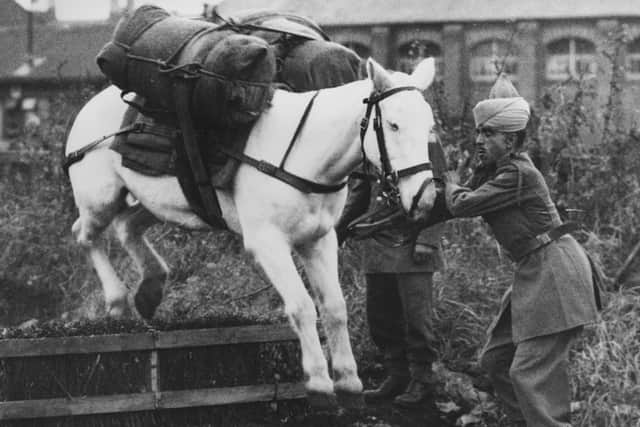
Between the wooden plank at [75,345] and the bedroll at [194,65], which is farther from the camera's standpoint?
the wooden plank at [75,345]

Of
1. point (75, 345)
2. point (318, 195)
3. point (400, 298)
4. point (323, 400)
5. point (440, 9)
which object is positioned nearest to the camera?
point (323, 400)

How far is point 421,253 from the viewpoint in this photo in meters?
6.89

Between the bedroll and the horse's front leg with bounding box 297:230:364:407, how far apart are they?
0.89 meters

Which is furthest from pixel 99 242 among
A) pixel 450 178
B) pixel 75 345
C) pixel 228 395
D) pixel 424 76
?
pixel 424 76

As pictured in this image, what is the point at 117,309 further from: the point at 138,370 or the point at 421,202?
the point at 421,202

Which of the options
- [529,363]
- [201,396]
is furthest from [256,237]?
[529,363]

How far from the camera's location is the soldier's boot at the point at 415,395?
6.84 metres

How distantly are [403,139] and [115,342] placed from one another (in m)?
2.23

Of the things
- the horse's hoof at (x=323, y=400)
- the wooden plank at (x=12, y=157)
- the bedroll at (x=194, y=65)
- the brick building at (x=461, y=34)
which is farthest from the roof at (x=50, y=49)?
the horse's hoof at (x=323, y=400)

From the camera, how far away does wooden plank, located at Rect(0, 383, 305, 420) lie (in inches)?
227

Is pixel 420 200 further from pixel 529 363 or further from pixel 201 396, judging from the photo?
pixel 201 396

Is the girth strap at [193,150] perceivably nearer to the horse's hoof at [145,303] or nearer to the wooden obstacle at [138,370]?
the wooden obstacle at [138,370]

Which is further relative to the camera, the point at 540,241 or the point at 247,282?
the point at 247,282

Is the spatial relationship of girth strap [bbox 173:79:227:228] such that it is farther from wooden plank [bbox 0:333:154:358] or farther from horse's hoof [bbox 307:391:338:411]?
horse's hoof [bbox 307:391:338:411]
